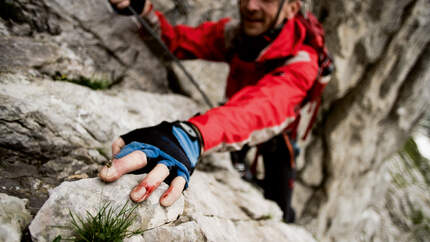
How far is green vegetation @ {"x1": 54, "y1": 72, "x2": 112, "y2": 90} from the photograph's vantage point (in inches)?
96.0

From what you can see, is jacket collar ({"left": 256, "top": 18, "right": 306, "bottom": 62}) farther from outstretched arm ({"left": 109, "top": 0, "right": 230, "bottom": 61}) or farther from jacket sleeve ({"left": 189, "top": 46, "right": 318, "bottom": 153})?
outstretched arm ({"left": 109, "top": 0, "right": 230, "bottom": 61})

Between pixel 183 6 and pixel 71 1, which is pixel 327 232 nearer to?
A: pixel 183 6

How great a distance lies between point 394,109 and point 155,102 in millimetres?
6733

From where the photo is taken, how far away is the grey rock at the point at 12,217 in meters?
1.05

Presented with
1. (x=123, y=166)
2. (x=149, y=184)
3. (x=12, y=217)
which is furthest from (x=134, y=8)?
(x=12, y=217)

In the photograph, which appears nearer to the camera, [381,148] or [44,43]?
[44,43]

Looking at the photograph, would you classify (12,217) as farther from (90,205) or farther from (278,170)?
(278,170)

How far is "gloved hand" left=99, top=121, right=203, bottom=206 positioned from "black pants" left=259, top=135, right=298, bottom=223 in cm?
240

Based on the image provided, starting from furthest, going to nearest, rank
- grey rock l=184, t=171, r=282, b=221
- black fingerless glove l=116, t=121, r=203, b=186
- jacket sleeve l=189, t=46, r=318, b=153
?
jacket sleeve l=189, t=46, r=318, b=153 → grey rock l=184, t=171, r=282, b=221 → black fingerless glove l=116, t=121, r=203, b=186

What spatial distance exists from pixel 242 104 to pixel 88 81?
71.0 inches

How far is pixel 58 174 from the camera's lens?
174cm

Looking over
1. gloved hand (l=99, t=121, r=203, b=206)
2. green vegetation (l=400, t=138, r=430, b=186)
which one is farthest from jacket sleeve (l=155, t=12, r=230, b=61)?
green vegetation (l=400, t=138, r=430, b=186)

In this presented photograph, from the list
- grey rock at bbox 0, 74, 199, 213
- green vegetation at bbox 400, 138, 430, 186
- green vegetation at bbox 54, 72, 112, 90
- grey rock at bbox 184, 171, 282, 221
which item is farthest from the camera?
green vegetation at bbox 400, 138, 430, 186

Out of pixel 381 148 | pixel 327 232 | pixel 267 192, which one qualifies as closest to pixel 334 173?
pixel 381 148
